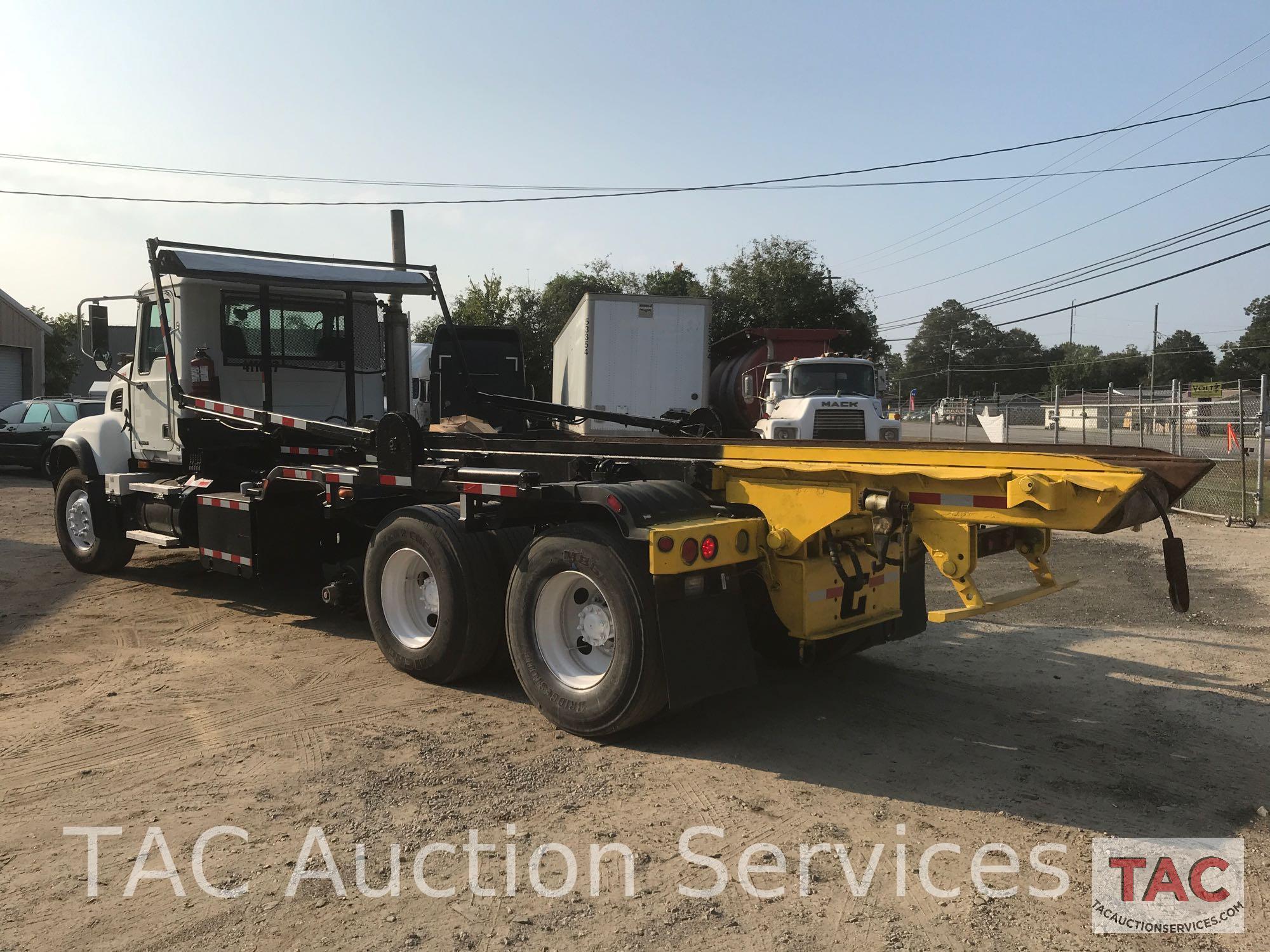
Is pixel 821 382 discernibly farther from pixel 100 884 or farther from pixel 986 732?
pixel 100 884

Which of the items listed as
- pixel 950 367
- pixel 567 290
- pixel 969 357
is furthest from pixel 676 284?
pixel 969 357

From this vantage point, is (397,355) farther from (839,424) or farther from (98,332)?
(839,424)

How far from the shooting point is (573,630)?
5.05 m

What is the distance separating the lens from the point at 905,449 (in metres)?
4.50

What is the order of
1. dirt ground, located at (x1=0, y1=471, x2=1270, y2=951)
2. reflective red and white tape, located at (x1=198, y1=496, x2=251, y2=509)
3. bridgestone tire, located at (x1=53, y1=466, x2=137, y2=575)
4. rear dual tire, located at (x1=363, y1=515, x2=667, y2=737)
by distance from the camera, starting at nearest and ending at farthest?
dirt ground, located at (x1=0, y1=471, x2=1270, y2=951), rear dual tire, located at (x1=363, y1=515, x2=667, y2=737), reflective red and white tape, located at (x1=198, y1=496, x2=251, y2=509), bridgestone tire, located at (x1=53, y1=466, x2=137, y2=575)

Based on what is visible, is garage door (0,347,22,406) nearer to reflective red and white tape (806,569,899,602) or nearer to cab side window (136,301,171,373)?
cab side window (136,301,171,373)

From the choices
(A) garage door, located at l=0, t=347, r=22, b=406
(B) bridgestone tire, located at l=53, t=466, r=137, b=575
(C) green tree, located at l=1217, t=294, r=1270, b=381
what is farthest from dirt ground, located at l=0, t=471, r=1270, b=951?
(C) green tree, located at l=1217, t=294, r=1270, b=381

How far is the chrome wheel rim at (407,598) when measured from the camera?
5.94 m

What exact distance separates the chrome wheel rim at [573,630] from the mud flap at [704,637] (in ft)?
1.67

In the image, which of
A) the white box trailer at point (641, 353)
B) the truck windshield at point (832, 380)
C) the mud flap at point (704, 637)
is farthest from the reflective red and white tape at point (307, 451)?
the truck windshield at point (832, 380)

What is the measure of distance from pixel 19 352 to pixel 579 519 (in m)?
36.5

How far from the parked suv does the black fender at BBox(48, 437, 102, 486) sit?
11.2 meters

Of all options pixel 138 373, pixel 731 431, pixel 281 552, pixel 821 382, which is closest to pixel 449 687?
pixel 281 552

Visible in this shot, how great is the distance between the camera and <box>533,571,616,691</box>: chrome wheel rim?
192 inches
